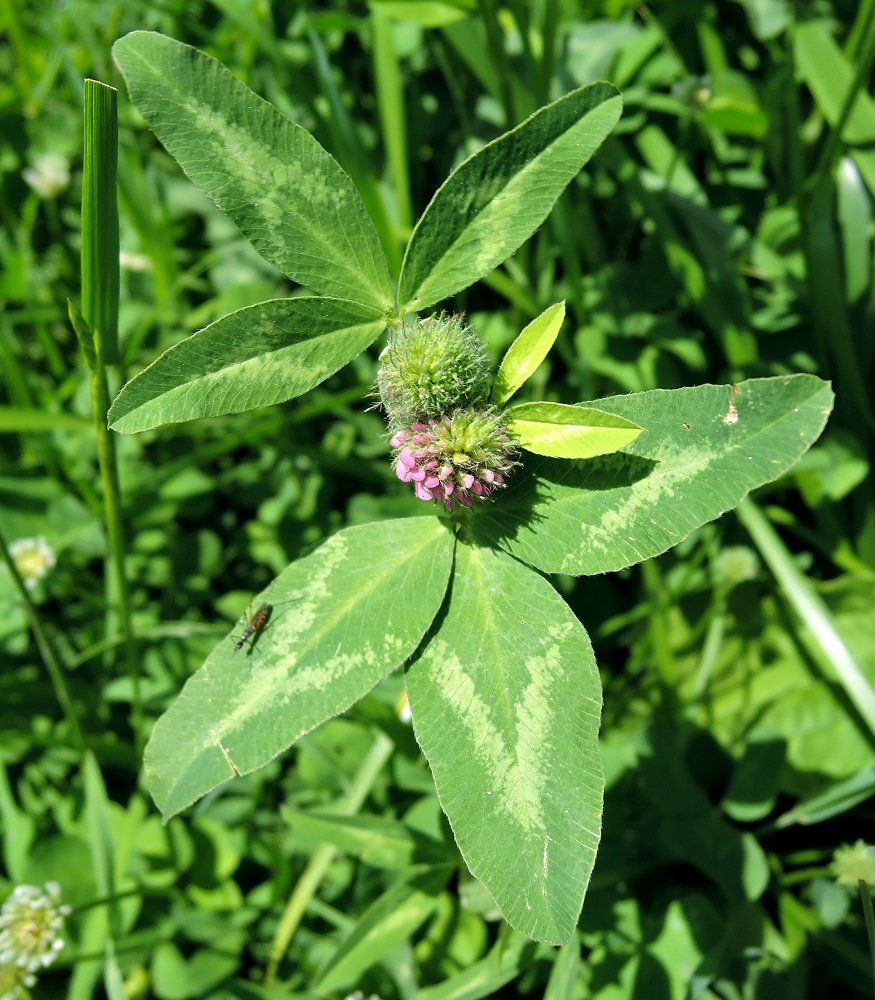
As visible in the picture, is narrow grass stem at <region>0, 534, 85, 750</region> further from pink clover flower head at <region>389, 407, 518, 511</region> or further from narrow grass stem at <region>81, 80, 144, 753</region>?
pink clover flower head at <region>389, 407, 518, 511</region>

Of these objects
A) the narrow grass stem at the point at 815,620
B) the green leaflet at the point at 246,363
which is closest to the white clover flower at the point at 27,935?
the green leaflet at the point at 246,363

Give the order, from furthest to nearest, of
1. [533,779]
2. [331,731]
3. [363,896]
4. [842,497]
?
[842,497], [331,731], [363,896], [533,779]

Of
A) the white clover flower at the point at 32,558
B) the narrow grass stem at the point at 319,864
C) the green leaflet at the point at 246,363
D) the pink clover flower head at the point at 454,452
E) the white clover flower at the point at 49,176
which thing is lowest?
the narrow grass stem at the point at 319,864

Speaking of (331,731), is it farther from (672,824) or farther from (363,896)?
(672,824)

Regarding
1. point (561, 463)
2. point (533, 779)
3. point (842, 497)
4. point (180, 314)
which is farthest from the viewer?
point (180, 314)

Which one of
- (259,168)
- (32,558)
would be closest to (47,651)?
(32,558)

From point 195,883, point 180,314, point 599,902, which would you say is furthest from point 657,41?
point 195,883

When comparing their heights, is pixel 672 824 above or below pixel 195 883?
above

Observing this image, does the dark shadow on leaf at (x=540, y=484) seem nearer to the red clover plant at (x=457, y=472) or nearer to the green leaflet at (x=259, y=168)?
the red clover plant at (x=457, y=472)
